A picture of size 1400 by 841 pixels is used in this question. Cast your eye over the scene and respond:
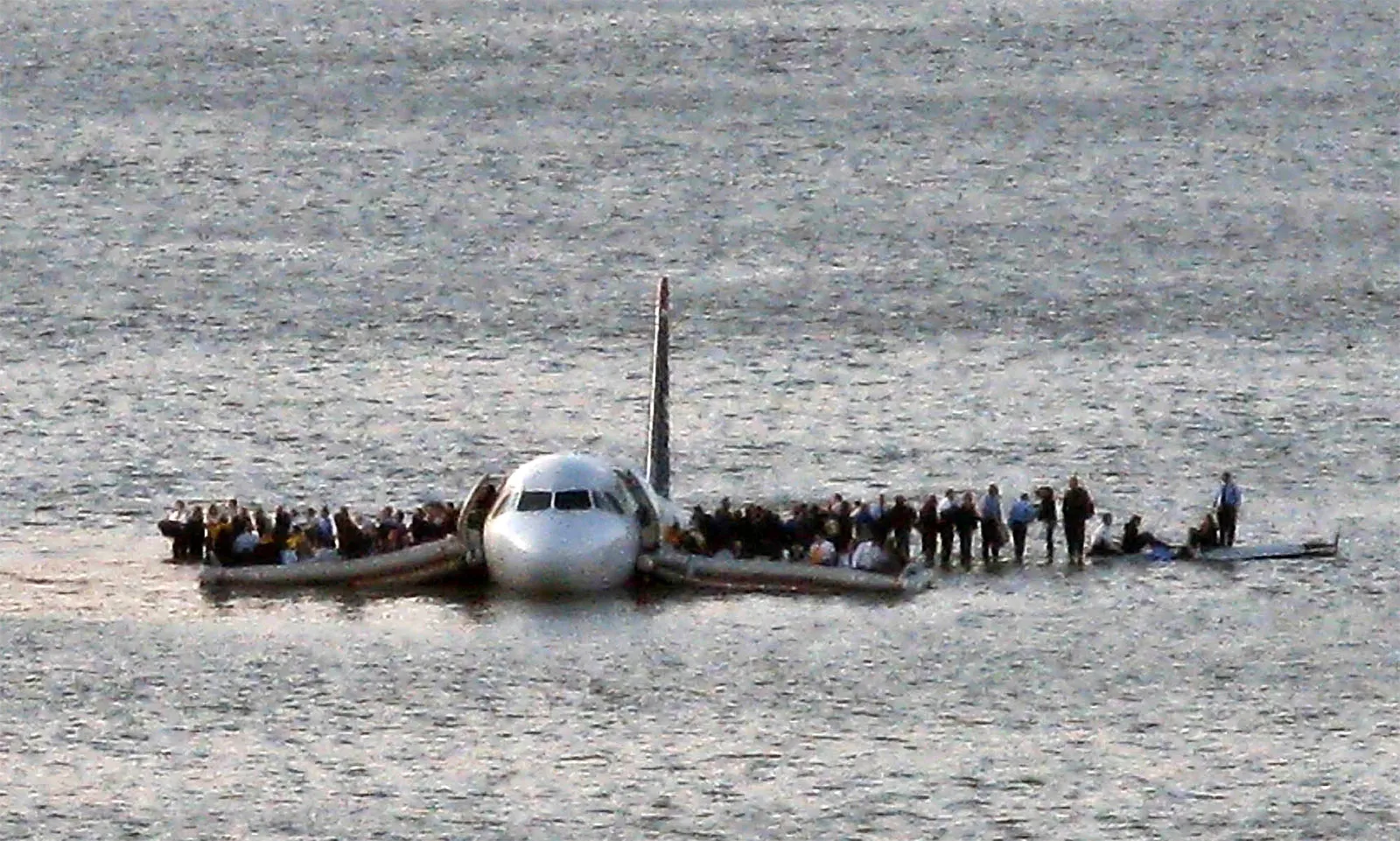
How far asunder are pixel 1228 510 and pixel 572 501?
14.5 m

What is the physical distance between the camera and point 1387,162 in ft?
510

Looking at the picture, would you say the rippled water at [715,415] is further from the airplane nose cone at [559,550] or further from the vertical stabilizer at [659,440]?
the vertical stabilizer at [659,440]

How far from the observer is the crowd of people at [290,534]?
252ft

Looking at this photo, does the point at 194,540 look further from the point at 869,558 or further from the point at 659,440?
the point at 869,558

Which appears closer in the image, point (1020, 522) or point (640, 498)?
point (640, 498)

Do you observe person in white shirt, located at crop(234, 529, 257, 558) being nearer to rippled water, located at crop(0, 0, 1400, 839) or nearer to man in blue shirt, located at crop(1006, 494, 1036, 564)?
rippled water, located at crop(0, 0, 1400, 839)

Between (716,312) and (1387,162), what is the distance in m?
48.1

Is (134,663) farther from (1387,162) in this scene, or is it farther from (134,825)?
(1387,162)

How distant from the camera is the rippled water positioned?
62.0 m

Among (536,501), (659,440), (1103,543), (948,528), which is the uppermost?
(659,440)

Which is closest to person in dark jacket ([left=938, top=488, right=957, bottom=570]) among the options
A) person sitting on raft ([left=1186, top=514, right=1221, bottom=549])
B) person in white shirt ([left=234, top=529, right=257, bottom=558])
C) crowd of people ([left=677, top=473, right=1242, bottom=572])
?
crowd of people ([left=677, top=473, right=1242, bottom=572])

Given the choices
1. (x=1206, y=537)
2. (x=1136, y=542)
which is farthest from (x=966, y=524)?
(x=1206, y=537)

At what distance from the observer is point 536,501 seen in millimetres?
74062

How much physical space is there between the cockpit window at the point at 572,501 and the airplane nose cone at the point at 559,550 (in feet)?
0.90
